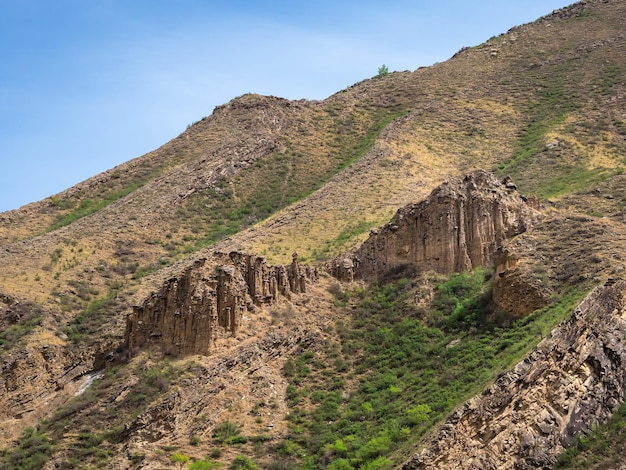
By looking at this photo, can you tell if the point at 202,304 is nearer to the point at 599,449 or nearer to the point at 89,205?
the point at 599,449

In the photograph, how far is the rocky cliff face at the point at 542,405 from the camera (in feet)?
112

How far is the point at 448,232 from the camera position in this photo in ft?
163

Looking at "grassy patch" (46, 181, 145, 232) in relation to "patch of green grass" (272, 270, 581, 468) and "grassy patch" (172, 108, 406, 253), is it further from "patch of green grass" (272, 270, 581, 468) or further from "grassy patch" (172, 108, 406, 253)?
"patch of green grass" (272, 270, 581, 468)

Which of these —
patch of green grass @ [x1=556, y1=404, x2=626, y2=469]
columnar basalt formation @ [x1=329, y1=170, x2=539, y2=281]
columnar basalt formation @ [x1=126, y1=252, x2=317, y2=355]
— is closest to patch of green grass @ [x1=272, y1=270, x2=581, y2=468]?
columnar basalt formation @ [x1=329, y1=170, x2=539, y2=281]

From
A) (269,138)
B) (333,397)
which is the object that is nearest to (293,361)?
(333,397)

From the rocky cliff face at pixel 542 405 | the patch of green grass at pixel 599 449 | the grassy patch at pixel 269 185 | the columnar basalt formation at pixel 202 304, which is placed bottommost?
the patch of green grass at pixel 599 449

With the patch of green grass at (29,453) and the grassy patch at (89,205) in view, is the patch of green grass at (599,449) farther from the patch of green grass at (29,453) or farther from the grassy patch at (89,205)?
the grassy patch at (89,205)

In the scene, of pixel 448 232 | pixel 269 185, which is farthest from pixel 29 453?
pixel 269 185

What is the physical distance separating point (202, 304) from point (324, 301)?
6715 millimetres

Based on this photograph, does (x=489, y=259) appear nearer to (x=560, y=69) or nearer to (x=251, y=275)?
(x=251, y=275)

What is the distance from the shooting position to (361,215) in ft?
196

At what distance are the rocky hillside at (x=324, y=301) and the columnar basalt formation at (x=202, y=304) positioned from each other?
0.27 feet

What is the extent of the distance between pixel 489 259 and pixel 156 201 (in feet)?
80.6

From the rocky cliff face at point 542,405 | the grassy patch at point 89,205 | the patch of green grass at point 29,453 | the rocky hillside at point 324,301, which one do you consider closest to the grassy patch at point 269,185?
the rocky hillside at point 324,301
